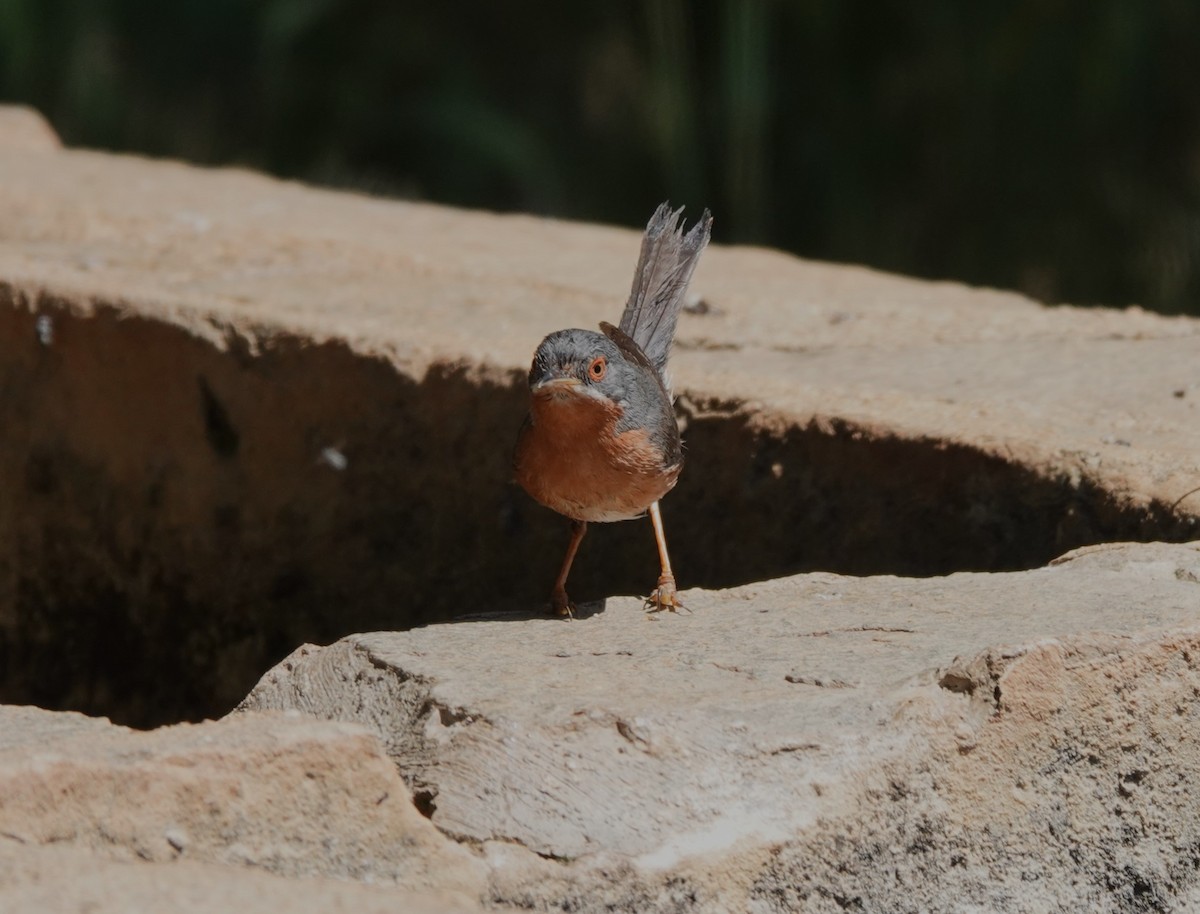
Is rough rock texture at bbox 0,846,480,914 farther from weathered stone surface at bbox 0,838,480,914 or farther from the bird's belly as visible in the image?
Result: the bird's belly

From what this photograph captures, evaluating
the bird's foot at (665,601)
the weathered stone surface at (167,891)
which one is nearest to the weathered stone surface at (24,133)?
the bird's foot at (665,601)

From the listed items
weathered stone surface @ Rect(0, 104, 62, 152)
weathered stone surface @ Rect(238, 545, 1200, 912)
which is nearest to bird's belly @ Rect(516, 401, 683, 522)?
weathered stone surface @ Rect(238, 545, 1200, 912)

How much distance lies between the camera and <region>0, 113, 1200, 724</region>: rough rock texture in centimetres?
425

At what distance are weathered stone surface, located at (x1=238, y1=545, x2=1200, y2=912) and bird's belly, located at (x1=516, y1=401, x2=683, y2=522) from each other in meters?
0.42

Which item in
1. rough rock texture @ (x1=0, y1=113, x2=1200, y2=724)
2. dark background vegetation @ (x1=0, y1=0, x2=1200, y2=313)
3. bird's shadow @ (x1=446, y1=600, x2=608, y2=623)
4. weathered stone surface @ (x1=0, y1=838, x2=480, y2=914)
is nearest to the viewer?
weathered stone surface @ (x1=0, y1=838, x2=480, y2=914)

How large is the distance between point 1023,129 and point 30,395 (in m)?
7.08

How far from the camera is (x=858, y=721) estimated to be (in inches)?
108

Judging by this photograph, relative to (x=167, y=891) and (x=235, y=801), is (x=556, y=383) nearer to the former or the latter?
(x=235, y=801)

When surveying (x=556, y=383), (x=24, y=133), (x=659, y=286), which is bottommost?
(x=556, y=383)

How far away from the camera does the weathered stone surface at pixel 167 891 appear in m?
2.22

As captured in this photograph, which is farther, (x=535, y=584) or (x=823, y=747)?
(x=535, y=584)

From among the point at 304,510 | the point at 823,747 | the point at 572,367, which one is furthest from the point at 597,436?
the point at 304,510

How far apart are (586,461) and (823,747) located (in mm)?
1148

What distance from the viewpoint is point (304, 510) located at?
493 centimetres
